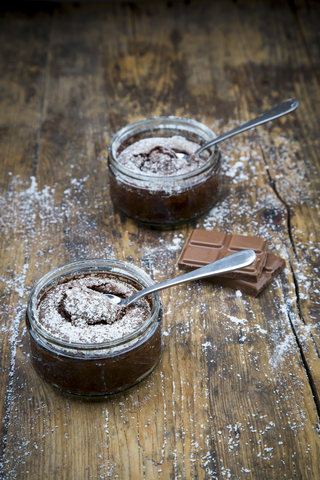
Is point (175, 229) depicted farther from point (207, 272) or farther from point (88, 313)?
point (88, 313)

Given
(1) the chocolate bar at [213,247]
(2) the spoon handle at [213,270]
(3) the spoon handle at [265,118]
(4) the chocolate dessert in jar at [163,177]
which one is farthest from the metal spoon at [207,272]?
(3) the spoon handle at [265,118]

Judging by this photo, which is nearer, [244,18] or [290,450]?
[290,450]

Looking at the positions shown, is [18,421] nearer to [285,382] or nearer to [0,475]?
[0,475]

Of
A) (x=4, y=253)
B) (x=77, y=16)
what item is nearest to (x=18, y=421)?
(x=4, y=253)

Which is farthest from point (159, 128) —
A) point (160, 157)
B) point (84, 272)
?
point (84, 272)

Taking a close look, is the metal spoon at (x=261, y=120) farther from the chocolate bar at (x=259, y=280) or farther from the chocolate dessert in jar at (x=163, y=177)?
the chocolate bar at (x=259, y=280)

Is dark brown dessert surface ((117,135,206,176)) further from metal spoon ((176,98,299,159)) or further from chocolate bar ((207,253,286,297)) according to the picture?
chocolate bar ((207,253,286,297))
